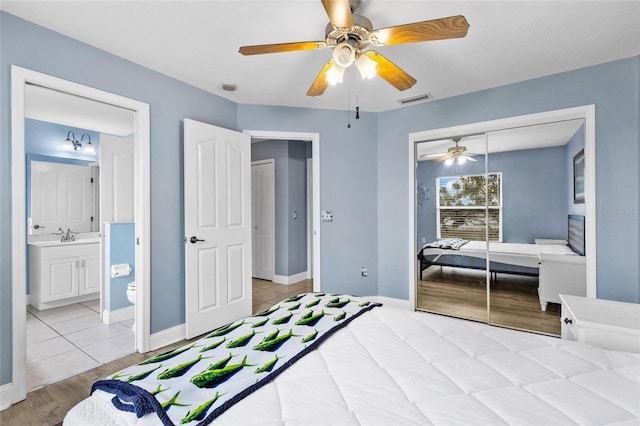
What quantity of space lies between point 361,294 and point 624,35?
334 centimetres

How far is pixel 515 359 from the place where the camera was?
130 centimetres

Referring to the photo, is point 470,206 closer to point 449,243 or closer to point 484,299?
point 449,243

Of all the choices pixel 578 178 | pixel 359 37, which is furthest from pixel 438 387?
pixel 578 178

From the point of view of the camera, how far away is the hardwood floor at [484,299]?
3.12 metres

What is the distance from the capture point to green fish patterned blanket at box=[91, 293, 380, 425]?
3.17 ft

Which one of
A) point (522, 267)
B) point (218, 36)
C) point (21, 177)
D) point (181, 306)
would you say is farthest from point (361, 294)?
point (21, 177)

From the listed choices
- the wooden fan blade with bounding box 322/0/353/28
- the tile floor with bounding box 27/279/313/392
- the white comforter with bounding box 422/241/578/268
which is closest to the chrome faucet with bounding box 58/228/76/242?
the tile floor with bounding box 27/279/313/392

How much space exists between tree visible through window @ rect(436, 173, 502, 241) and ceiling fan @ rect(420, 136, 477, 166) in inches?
7.4

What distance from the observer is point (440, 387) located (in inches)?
43.5

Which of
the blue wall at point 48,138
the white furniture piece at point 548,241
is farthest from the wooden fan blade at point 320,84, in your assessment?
the blue wall at point 48,138

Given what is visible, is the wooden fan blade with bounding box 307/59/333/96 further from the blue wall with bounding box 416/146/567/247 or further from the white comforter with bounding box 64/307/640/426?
the blue wall with bounding box 416/146/567/247

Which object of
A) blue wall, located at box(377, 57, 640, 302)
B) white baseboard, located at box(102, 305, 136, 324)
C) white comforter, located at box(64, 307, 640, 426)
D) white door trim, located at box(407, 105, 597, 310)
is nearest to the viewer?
white comforter, located at box(64, 307, 640, 426)

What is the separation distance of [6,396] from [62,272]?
2.31m

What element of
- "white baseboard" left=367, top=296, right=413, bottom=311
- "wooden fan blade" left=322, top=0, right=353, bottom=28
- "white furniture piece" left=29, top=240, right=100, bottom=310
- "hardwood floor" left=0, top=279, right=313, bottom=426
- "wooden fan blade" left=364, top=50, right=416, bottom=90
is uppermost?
"wooden fan blade" left=322, top=0, right=353, bottom=28
